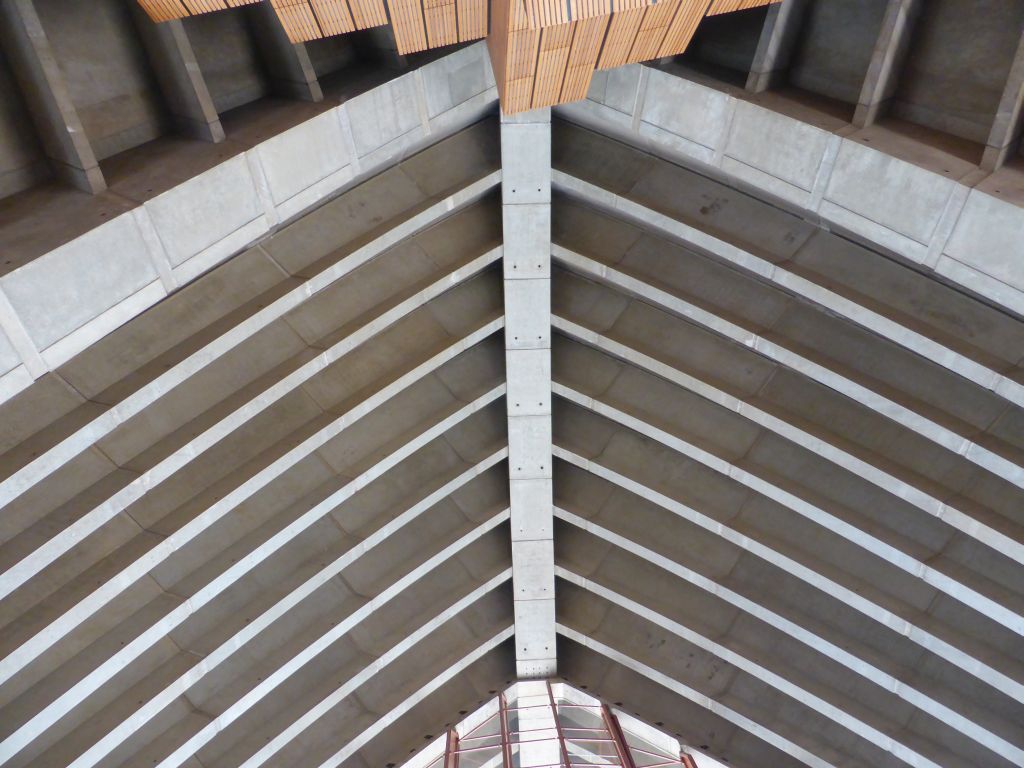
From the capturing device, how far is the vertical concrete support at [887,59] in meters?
9.49

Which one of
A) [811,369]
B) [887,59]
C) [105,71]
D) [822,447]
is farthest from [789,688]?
[105,71]

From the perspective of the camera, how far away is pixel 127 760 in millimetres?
15227

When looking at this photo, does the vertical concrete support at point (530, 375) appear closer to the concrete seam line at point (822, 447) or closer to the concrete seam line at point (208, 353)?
the concrete seam line at point (208, 353)

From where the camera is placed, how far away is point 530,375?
→ 1631 cm

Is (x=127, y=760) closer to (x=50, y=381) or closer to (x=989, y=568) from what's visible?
(x=50, y=381)

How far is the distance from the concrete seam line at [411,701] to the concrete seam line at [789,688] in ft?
8.33

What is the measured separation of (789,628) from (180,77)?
45.0ft

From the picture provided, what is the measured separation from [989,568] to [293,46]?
13278mm

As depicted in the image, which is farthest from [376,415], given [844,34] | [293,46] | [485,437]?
[844,34]

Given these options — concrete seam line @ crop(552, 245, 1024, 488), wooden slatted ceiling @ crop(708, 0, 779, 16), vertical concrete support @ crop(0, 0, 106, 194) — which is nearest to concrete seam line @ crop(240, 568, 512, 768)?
concrete seam line @ crop(552, 245, 1024, 488)

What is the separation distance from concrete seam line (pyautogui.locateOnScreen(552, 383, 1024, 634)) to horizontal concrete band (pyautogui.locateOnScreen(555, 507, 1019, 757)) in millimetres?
1644

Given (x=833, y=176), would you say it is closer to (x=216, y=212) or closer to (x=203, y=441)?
(x=216, y=212)

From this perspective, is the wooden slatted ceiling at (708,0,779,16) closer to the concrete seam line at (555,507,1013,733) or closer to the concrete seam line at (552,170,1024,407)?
the concrete seam line at (552,170,1024,407)

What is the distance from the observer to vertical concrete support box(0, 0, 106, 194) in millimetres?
8281
